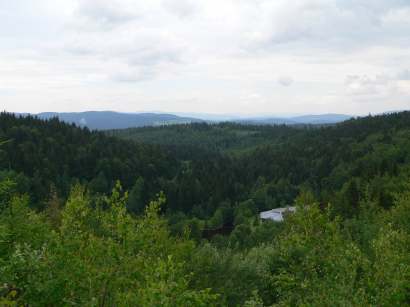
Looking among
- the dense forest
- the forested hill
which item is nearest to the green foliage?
the dense forest

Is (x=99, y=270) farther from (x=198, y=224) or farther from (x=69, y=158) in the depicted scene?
(x=69, y=158)

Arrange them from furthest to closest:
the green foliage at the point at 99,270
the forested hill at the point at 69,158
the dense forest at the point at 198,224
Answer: the forested hill at the point at 69,158 → the dense forest at the point at 198,224 → the green foliage at the point at 99,270

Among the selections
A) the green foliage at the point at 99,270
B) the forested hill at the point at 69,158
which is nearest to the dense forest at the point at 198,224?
the green foliage at the point at 99,270

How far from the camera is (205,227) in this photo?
117 m

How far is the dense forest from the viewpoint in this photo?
43.5 feet

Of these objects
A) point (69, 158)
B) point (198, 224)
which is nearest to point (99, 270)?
point (198, 224)

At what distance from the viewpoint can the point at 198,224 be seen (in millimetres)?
93938

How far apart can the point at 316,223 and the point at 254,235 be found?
50.6 metres

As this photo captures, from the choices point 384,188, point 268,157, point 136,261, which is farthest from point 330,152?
point 136,261

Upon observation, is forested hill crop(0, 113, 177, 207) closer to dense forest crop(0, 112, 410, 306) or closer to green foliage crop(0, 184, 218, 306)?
dense forest crop(0, 112, 410, 306)

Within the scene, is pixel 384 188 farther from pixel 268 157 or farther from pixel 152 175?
pixel 268 157

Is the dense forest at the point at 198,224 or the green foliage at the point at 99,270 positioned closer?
the green foliage at the point at 99,270

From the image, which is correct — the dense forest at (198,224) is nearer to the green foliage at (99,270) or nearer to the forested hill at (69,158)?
the green foliage at (99,270)

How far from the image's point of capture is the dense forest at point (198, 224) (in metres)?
13.2
